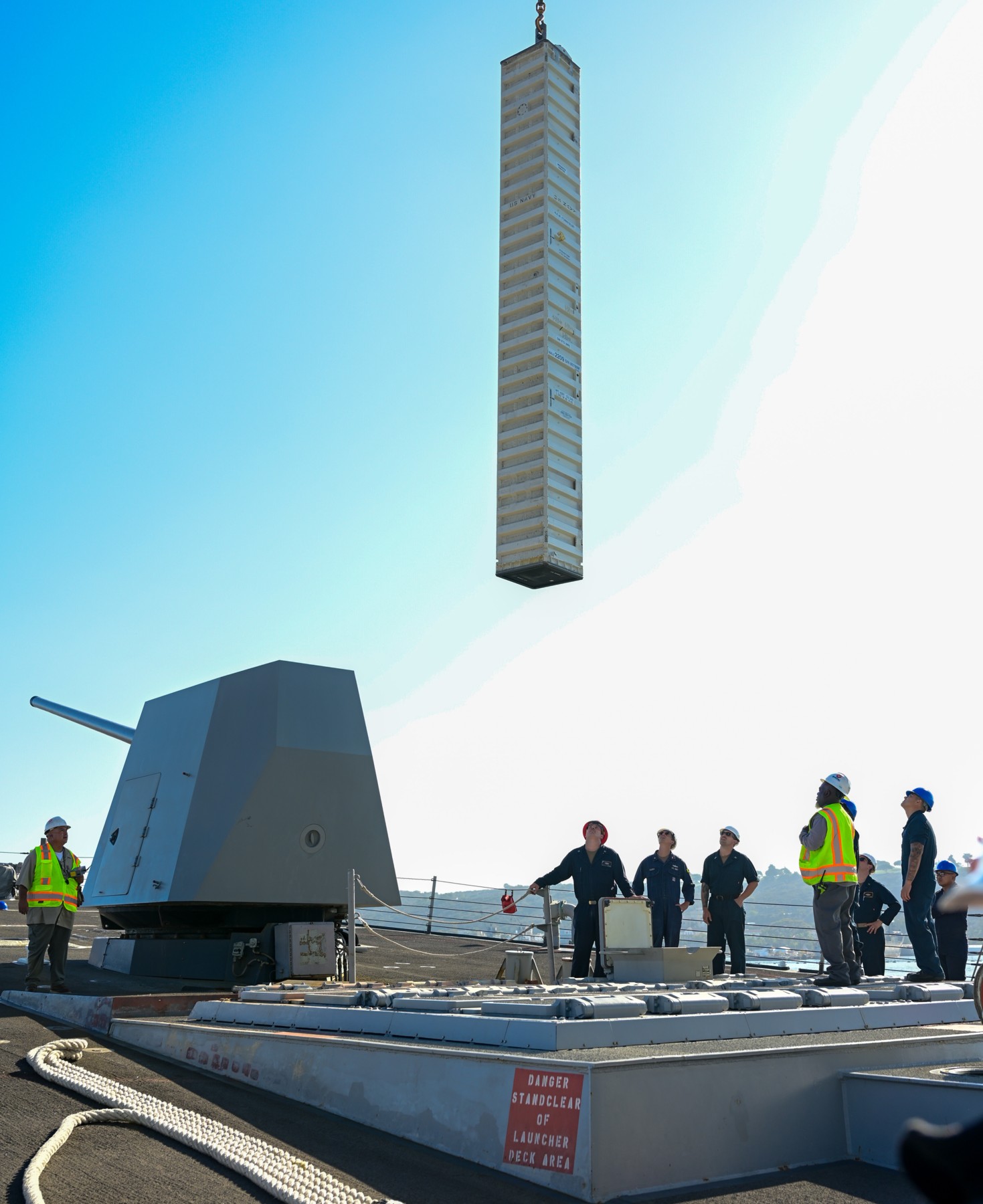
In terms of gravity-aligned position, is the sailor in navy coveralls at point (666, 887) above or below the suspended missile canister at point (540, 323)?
below

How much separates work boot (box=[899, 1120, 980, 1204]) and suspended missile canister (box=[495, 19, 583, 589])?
33.6ft

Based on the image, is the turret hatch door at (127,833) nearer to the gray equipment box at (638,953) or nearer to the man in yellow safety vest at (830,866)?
the gray equipment box at (638,953)

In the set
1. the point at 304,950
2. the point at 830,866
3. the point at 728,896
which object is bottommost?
the point at 304,950

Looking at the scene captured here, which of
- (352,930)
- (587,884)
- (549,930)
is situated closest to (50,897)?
(352,930)

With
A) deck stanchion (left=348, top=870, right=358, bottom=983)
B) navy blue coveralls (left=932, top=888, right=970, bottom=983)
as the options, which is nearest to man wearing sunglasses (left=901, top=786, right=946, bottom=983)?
navy blue coveralls (left=932, top=888, right=970, bottom=983)

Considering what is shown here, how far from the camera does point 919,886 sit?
27.7 ft

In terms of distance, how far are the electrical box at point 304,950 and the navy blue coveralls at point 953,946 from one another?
16.7 ft

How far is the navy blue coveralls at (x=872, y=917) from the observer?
32.7ft

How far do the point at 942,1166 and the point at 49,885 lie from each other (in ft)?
30.2

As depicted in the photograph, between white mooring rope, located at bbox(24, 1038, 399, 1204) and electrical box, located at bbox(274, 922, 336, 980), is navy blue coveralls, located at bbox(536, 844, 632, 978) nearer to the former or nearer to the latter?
electrical box, located at bbox(274, 922, 336, 980)

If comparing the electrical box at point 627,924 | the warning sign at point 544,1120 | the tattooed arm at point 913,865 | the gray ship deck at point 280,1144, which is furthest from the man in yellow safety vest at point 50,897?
the tattooed arm at point 913,865

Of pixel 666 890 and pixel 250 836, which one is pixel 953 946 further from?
pixel 250 836

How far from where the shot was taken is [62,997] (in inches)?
282

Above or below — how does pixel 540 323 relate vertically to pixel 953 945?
above
